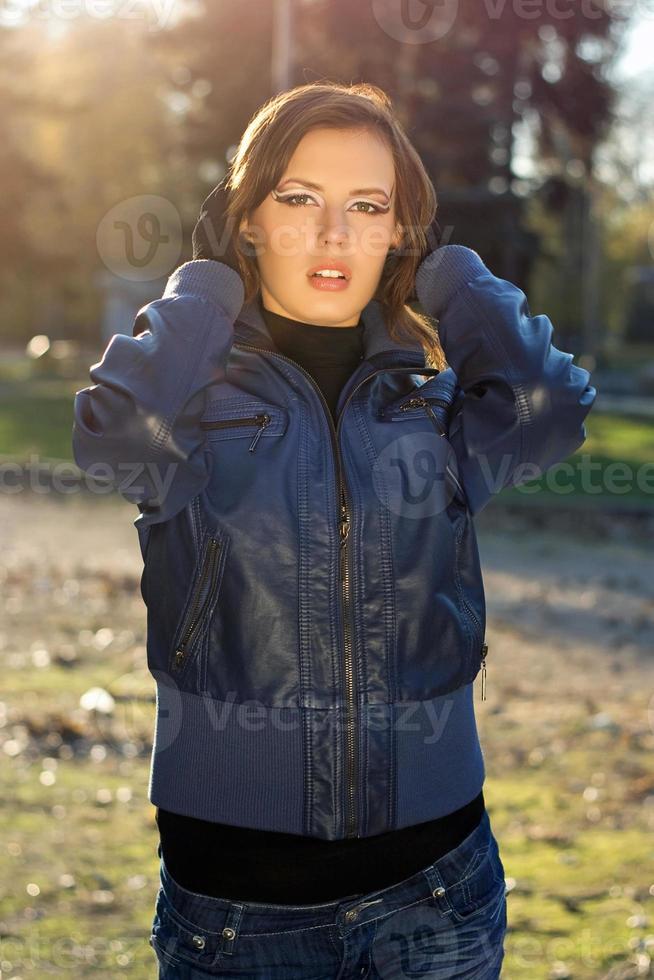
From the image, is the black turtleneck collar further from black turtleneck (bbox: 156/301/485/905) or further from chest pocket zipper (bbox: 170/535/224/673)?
black turtleneck (bbox: 156/301/485/905)

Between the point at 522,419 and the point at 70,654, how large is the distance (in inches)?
208

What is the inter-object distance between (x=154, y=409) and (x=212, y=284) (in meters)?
0.32

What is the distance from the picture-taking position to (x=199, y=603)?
2.17 meters

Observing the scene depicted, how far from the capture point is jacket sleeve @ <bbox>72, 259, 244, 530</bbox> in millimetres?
2152

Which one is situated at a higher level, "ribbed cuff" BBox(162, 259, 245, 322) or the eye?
the eye

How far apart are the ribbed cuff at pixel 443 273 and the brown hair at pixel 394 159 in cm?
4

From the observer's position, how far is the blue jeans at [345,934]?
7.00ft

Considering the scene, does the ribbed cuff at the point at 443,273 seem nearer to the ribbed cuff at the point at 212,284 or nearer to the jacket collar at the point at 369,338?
the jacket collar at the point at 369,338

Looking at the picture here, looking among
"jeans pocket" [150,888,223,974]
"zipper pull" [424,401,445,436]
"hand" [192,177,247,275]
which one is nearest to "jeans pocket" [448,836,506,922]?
"jeans pocket" [150,888,223,974]

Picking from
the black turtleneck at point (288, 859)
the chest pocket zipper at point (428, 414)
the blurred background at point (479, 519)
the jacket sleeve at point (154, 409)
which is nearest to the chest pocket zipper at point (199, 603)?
the jacket sleeve at point (154, 409)

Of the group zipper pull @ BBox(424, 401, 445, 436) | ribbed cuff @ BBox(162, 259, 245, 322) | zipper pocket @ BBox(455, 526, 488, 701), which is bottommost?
zipper pocket @ BBox(455, 526, 488, 701)

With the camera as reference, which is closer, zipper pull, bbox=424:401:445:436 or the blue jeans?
the blue jeans

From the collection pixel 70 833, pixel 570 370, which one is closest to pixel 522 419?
pixel 570 370

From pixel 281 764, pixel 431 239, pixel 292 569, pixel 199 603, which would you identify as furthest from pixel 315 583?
pixel 431 239
